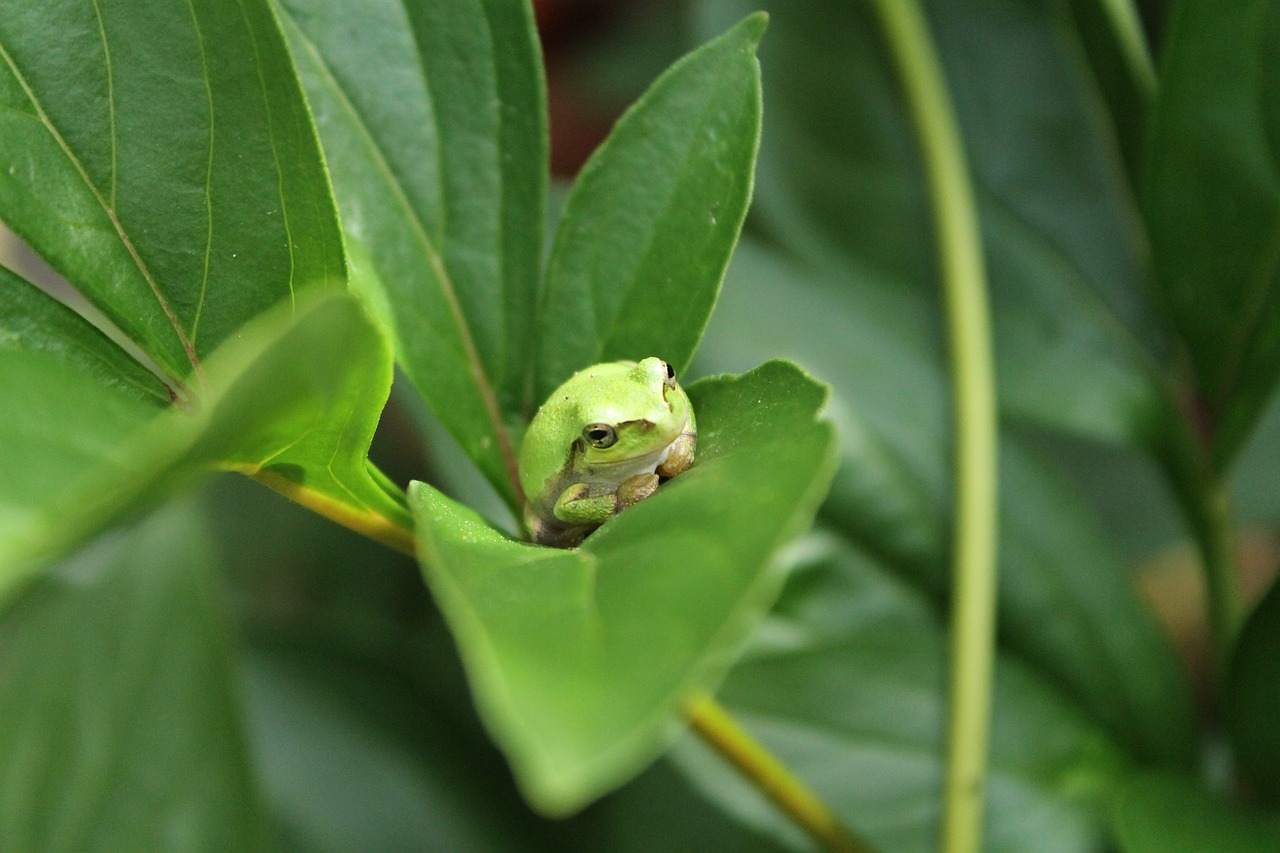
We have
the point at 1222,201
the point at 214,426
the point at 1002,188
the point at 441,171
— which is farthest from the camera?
the point at 1002,188

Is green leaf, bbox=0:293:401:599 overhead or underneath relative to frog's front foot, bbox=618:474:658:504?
overhead

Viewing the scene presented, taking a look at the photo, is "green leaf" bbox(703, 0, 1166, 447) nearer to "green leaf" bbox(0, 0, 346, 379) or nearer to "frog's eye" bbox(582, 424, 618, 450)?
"frog's eye" bbox(582, 424, 618, 450)

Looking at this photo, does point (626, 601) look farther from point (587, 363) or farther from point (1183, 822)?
point (1183, 822)

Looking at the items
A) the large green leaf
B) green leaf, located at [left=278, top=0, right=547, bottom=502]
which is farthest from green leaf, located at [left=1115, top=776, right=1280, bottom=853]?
green leaf, located at [left=278, top=0, right=547, bottom=502]

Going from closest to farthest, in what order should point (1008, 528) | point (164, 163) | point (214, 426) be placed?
point (214, 426), point (164, 163), point (1008, 528)

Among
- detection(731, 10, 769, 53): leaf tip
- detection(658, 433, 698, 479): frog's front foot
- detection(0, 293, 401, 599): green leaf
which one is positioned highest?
detection(731, 10, 769, 53): leaf tip

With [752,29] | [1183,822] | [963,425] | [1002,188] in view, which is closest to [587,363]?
[752,29]

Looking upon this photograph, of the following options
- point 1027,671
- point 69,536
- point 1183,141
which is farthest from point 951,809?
point 69,536
